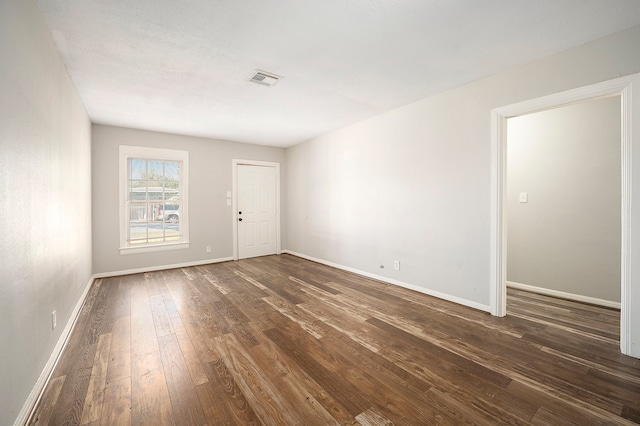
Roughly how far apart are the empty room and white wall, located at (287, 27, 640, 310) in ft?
0.08

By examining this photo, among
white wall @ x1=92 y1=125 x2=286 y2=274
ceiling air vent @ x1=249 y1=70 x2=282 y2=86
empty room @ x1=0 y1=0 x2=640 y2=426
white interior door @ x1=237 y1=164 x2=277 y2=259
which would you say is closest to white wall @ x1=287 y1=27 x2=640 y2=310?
empty room @ x1=0 y1=0 x2=640 y2=426

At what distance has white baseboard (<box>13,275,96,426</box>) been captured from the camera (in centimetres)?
147

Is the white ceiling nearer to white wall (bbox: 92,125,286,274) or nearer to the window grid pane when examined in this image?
white wall (bbox: 92,125,286,274)

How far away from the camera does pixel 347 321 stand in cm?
271

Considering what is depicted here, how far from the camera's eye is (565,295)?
130 inches

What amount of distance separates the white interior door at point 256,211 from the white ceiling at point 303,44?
2432 mm

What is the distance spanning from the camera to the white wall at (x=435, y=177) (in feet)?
8.05

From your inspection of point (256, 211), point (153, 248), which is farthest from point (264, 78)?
point (153, 248)

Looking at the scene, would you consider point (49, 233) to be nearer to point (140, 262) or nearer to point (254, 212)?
point (140, 262)

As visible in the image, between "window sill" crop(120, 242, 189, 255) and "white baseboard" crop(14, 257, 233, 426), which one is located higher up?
"window sill" crop(120, 242, 189, 255)

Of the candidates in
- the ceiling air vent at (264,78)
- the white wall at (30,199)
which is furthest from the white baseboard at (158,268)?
the ceiling air vent at (264,78)

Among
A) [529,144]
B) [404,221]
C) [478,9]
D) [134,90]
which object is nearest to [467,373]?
[404,221]

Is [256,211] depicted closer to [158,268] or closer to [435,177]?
[158,268]

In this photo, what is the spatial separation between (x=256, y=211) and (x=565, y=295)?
5.36 m
